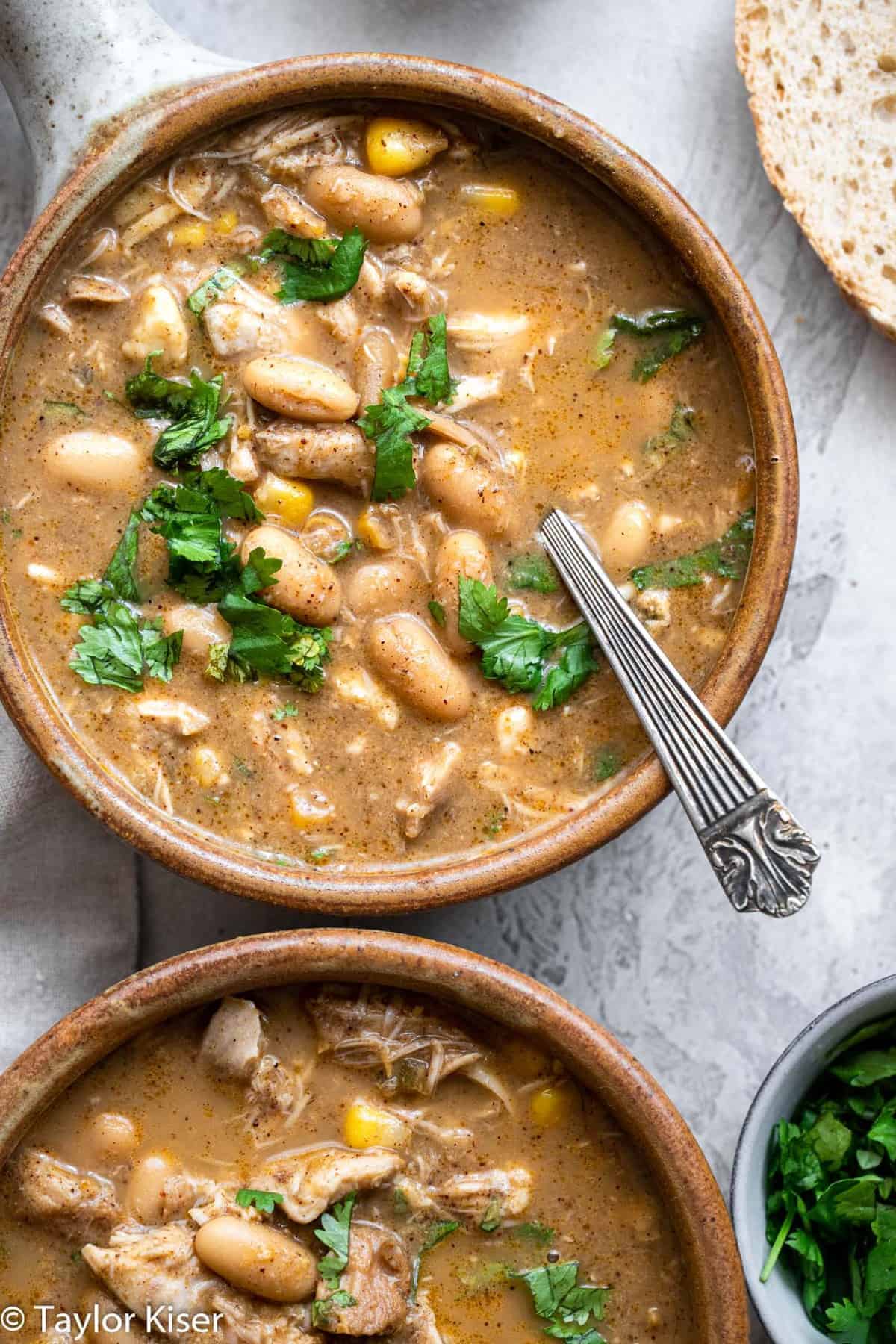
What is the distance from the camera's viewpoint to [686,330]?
262 cm

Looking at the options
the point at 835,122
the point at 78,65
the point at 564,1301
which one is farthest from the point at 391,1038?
the point at 835,122

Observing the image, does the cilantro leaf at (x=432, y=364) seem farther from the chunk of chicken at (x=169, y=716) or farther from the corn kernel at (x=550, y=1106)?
the corn kernel at (x=550, y=1106)

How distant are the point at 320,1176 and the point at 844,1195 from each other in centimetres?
99

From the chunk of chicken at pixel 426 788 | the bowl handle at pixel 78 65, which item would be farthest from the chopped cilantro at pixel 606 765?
the bowl handle at pixel 78 65

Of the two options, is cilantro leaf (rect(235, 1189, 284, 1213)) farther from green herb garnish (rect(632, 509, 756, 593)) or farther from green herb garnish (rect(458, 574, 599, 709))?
green herb garnish (rect(632, 509, 756, 593))

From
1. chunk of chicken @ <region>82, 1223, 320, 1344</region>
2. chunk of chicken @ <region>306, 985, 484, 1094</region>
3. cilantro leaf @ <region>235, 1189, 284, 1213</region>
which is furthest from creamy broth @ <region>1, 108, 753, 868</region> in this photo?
chunk of chicken @ <region>82, 1223, 320, 1344</region>

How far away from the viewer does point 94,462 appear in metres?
2.54

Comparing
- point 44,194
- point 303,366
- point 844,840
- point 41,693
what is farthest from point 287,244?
point 844,840

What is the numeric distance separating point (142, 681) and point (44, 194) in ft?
3.05

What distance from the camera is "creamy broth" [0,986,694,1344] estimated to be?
2.42 m

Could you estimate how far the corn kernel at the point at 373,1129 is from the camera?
2.45 meters

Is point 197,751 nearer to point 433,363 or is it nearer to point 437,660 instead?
point 437,660

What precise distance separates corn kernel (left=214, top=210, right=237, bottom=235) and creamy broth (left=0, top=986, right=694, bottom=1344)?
1.43 m

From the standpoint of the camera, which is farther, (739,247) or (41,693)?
(739,247)
